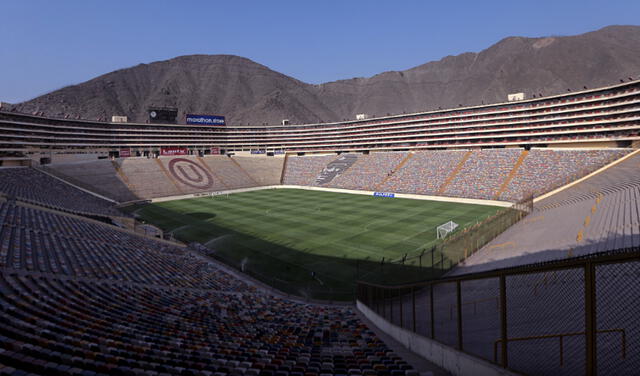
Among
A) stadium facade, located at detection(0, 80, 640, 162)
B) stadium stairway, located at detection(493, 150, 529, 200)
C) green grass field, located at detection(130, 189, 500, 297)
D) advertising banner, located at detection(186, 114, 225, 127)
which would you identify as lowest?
green grass field, located at detection(130, 189, 500, 297)

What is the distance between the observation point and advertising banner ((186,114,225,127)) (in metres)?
93.6

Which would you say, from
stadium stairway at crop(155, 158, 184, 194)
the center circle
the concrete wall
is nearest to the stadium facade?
stadium stairway at crop(155, 158, 184, 194)

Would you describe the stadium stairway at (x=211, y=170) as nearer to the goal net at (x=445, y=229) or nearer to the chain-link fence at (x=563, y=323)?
the goal net at (x=445, y=229)

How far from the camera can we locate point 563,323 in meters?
6.10

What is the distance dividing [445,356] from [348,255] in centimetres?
1924

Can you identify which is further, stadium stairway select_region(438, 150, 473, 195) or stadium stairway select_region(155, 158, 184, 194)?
stadium stairway select_region(155, 158, 184, 194)

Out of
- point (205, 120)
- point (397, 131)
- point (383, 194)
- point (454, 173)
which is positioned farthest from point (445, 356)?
point (205, 120)

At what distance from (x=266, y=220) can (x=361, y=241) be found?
1470 centimetres

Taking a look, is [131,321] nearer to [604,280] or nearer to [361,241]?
[604,280]

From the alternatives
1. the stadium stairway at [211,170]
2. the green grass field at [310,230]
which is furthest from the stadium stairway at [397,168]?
the stadium stairway at [211,170]

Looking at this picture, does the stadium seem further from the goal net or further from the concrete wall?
the goal net

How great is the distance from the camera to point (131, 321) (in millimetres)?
8641

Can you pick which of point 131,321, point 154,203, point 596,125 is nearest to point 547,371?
point 131,321

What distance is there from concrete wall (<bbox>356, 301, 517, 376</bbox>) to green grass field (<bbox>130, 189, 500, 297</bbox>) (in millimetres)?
10761
